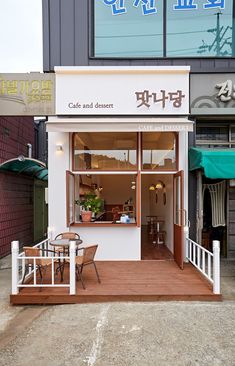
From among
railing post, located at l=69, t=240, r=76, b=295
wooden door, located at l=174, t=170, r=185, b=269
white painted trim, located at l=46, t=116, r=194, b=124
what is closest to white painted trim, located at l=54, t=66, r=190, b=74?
white painted trim, located at l=46, t=116, r=194, b=124

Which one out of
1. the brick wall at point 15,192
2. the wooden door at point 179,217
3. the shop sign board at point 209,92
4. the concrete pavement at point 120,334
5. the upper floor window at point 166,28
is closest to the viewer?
the concrete pavement at point 120,334

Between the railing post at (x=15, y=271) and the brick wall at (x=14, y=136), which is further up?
the brick wall at (x=14, y=136)

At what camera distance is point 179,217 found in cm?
655

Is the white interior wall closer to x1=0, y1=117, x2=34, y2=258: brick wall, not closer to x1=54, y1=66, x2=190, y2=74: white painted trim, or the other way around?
x1=0, y1=117, x2=34, y2=258: brick wall

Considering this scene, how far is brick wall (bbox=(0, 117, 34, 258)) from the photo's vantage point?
8.12m

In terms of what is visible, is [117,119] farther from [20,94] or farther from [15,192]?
[15,192]

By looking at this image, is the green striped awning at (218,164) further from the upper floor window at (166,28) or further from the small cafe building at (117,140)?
the upper floor window at (166,28)

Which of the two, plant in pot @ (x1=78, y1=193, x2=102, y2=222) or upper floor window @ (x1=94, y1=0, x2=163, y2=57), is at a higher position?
upper floor window @ (x1=94, y1=0, x2=163, y2=57)

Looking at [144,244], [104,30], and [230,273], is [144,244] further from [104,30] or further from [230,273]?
[104,30]

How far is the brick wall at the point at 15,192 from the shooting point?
26.7 ft

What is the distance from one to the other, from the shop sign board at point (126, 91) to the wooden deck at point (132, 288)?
381cm

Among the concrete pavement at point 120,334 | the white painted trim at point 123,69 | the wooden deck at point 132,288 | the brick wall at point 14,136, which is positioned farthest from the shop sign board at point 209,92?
the brick wall at point 14,136

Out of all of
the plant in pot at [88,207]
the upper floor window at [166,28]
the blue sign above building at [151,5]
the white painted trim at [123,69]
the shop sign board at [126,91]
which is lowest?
the plant in pot at [88,207]

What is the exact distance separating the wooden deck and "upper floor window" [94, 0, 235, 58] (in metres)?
5.47
